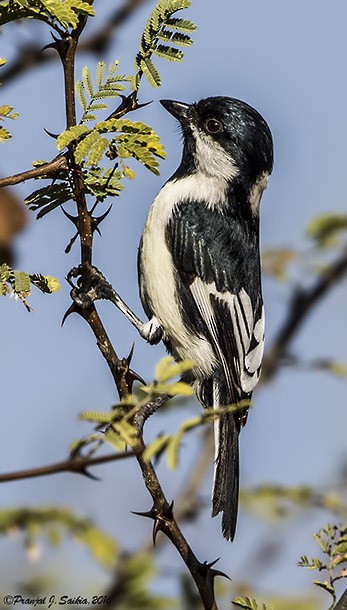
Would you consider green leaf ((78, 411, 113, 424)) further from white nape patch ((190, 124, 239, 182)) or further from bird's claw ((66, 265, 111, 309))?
white nape patch ((190, 124, 239, 182))

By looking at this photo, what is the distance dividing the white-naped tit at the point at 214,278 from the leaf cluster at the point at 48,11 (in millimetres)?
1953

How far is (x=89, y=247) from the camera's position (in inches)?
115

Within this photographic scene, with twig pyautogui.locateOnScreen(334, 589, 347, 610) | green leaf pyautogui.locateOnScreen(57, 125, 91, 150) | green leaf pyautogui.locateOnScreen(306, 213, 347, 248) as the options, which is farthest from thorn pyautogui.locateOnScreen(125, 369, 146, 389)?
green leaf pyautogui.locateOnScreen(306, 213, 347, 248)

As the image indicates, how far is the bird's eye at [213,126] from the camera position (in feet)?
16.4

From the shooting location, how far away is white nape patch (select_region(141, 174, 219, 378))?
4.51m

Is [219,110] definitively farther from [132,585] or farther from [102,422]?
[102,422]

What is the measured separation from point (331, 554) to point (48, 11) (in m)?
1.83

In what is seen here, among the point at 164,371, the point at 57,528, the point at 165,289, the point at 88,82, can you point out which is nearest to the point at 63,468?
the point at 164,371

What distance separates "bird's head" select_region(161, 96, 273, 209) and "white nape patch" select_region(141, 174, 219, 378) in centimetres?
47

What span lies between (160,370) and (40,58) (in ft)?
6.21

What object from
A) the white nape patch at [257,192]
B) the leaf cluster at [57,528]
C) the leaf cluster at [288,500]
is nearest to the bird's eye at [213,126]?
the white nape patch at [257,192]

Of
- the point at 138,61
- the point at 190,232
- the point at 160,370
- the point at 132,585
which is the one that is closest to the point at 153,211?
the point at 190,232

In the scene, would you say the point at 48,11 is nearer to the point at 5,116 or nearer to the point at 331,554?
the point at 5,116

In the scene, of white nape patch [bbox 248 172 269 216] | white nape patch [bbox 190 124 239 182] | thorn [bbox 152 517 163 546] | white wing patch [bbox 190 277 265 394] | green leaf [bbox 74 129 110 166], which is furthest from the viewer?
white nape patch [bbox 248 172 269 216]
